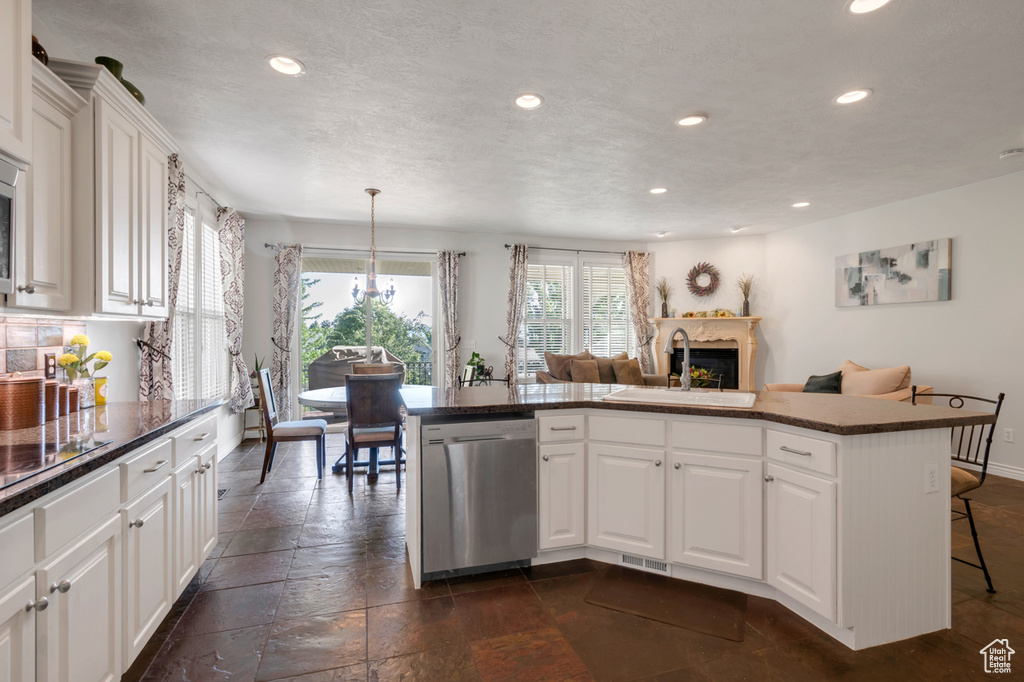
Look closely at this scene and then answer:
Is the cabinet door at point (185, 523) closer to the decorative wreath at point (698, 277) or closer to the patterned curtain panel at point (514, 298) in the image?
the patterned curtain panel at point (514, 298)

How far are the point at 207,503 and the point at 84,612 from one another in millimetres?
1165

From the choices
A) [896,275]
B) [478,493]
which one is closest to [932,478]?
[478,493]

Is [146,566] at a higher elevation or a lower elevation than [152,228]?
lower

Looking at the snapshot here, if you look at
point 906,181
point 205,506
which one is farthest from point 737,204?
point 205,506

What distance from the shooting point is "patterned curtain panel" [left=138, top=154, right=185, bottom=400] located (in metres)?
3.31

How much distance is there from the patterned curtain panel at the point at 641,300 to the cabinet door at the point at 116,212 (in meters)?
6.31

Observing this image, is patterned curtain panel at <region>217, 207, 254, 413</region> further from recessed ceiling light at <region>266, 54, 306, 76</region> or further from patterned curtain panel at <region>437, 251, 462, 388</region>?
recessed ceiling light at <region>266, 54, 306, 76</region>

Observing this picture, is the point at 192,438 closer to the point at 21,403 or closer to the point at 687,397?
the point at 21,403

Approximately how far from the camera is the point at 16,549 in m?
1.13

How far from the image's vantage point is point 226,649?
6.47 feet

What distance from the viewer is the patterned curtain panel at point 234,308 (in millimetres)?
5391

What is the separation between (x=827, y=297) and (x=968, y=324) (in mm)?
1625

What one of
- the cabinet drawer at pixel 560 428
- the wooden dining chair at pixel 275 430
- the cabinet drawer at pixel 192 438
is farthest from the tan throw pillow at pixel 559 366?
the cabinet drawer at pixel 192 438

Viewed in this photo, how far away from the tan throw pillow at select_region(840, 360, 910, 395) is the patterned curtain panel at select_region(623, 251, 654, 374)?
2657 millimetres
